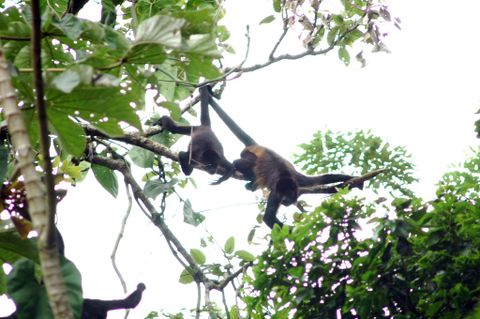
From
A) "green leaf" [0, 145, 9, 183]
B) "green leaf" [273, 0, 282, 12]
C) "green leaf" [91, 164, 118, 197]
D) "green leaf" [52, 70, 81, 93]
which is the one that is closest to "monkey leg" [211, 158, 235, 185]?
"green leaf" [273, 0, 282, 12]

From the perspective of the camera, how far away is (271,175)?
24.1ft

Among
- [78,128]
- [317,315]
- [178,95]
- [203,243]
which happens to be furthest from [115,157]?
[78,128]

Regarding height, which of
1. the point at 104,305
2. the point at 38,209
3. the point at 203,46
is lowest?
the point at 38,209

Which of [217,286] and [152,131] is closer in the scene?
[217,286]

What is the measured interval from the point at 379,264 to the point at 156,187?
1628 millimetres

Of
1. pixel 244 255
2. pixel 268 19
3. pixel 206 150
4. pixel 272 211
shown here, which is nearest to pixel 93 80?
pixel 244 255

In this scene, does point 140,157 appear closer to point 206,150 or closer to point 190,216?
point 190,216

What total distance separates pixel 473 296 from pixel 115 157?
2607mm

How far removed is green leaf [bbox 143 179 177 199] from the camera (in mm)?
4004

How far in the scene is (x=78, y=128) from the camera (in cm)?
220

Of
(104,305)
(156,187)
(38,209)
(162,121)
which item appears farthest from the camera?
(162,121)

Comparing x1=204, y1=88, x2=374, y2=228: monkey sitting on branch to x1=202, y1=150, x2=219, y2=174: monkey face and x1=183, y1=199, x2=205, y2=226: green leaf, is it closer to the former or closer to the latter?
x1=202, y1=150, x2=219, y2=174: monkey face

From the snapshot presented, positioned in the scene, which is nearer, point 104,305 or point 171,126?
point 104,305

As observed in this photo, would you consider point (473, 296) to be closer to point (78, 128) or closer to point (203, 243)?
point (203, 243)
